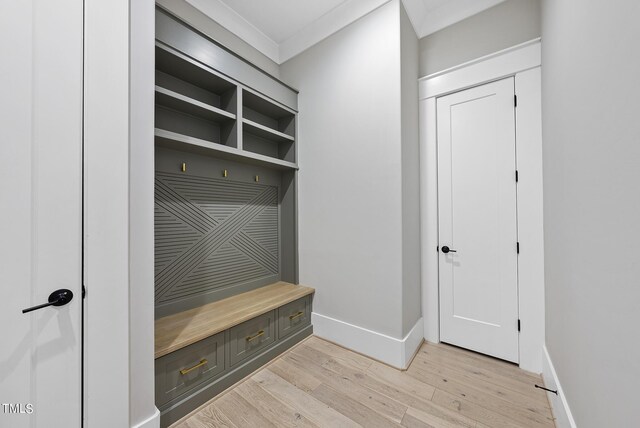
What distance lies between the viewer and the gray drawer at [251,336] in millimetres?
1778

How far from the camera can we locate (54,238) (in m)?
0.97

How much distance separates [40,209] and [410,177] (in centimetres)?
231

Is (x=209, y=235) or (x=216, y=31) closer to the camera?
(x=209, y=235)

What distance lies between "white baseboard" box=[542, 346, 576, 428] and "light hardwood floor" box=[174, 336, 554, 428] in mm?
75

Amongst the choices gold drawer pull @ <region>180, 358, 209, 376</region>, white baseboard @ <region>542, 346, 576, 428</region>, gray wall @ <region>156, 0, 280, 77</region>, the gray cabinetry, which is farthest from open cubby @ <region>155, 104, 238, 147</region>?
white baseboard @ <region>542, 346, 576, 428</region>

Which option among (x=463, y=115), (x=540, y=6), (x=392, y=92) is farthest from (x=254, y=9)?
(x=540, y=6)

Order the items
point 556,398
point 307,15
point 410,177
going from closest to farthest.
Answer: point 556,398, point 410,177, point 307,15

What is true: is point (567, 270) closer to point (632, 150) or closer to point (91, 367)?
point (632, 150)

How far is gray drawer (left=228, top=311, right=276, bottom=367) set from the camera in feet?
5.83

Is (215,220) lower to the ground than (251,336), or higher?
higher

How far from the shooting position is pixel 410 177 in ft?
7.11

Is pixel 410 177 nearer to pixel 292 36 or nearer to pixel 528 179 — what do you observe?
pixel 528 179

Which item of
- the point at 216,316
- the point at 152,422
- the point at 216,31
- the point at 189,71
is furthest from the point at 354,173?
the point at 152,422

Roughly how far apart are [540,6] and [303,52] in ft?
6.76
